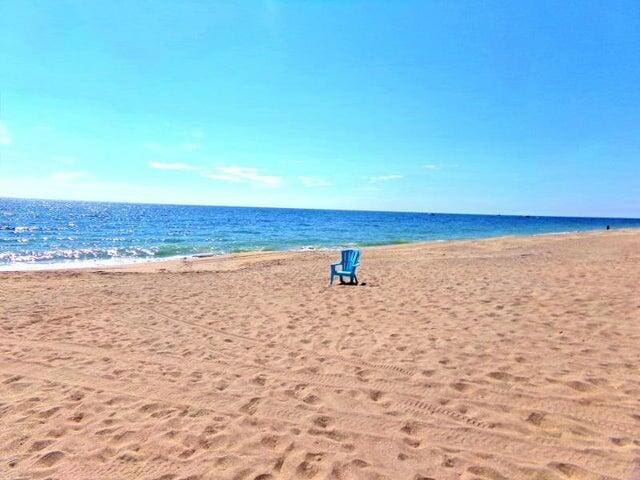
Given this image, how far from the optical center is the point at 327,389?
399 cm

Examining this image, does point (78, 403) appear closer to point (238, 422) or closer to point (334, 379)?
point (238, 422)

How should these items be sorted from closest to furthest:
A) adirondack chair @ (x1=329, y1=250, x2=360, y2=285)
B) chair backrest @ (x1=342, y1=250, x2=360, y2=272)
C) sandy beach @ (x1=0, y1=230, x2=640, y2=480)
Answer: sandy beach @ (x1=0, y1=230, x2=640, y2=480)
adirondack chair @ (x1=329, y1=250, x2=360, y2=285)
chair backrest @ (x1=342, y1=250, x2=360, y2=272)

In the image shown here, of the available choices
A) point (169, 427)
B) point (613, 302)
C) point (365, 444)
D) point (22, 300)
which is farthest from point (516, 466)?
point (22, 300)

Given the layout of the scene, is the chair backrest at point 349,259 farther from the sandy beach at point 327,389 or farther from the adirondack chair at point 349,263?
the sandy beach at point 327,389

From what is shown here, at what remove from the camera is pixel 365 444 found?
3039mm

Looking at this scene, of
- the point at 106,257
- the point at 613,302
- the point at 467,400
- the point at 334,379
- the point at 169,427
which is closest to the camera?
the point at 169,427

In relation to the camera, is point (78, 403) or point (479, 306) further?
point (479, 306)

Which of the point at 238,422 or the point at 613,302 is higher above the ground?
the point at 613,302

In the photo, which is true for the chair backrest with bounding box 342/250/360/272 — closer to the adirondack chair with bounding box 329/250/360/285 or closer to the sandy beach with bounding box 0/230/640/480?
the adirondack chair with bounding box 329/250/360/285

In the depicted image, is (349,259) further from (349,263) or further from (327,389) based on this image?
(327,389)

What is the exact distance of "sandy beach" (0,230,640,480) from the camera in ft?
9.34

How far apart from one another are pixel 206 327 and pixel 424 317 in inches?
148

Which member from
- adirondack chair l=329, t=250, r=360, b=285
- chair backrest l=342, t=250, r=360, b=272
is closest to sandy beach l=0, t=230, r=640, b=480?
adirondack chair l=329, t=250, r=360, b=285

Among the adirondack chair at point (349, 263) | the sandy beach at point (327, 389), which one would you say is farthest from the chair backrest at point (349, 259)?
the sandy beach at point (327, 389)
